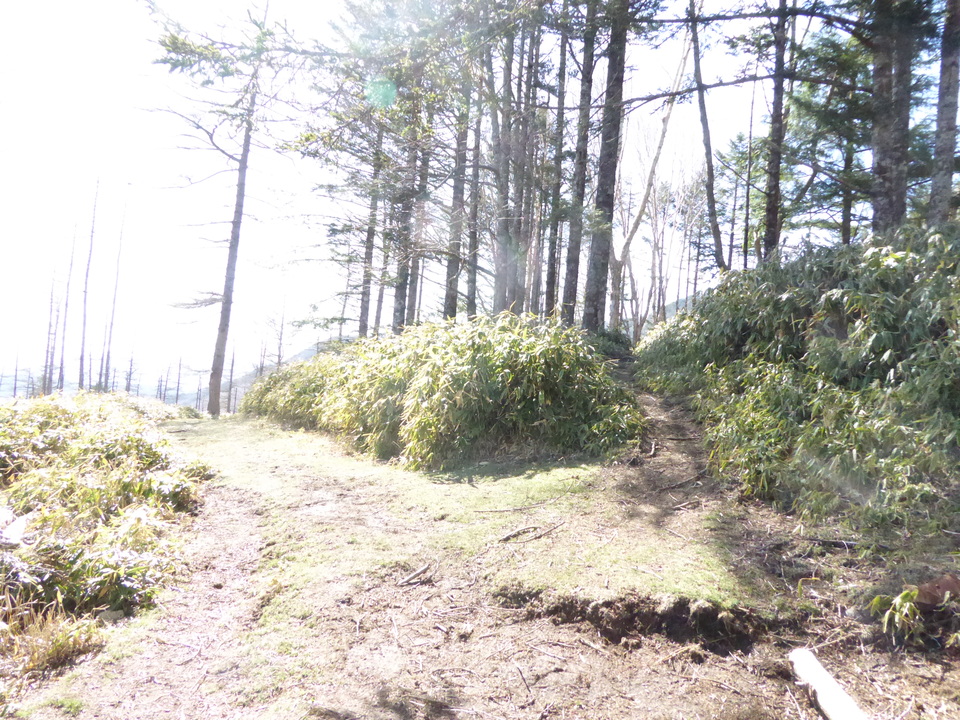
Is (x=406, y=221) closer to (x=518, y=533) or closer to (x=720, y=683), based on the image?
(x=518, y=533)

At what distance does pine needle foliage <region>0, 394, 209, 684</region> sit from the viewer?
2566 mm

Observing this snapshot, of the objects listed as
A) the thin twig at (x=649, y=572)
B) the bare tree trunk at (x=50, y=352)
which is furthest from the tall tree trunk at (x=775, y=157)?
the bare tree trunk at (x=50, y=352)

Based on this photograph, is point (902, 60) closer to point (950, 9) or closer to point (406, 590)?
point (950, 9)

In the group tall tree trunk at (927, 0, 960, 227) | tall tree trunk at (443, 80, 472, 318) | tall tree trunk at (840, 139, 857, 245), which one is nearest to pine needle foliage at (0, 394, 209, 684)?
tall tree trunk at (443, 80, 472, 318)

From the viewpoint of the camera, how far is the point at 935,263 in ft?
14.7

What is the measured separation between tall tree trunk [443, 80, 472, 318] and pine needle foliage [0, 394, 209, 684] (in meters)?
5.48

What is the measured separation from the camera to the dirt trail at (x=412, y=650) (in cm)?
208

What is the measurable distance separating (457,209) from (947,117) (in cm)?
767

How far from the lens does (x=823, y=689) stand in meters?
1.98

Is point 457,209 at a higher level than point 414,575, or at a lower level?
higher

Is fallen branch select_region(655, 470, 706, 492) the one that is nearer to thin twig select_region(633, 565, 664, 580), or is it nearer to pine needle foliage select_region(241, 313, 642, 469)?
pine needle foliage select_region(241, 313, 642, 469)

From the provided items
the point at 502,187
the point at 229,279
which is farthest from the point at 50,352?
the point at 502,187

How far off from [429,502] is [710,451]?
2.48 m

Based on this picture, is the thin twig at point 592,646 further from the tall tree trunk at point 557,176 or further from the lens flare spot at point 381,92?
the tall tree trunk at point 557,176
